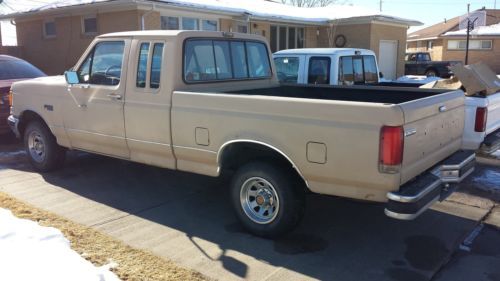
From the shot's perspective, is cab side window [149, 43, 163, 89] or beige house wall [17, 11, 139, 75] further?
beige house wall [17, 11, 139, 75]

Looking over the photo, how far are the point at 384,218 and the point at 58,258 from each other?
3310 mm

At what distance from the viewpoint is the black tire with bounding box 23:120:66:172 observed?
668 cm

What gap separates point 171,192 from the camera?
609cm

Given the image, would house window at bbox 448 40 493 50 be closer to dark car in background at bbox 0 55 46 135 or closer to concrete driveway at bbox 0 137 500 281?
concrete driveway at bbox 0 137 500 281

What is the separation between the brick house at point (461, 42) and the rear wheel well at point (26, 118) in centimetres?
3365

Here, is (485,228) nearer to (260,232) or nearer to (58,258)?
(260,232)

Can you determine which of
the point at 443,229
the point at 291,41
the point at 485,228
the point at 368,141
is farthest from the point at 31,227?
the point at 291,41

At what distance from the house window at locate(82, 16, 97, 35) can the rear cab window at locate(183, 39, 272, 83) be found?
37.4ft

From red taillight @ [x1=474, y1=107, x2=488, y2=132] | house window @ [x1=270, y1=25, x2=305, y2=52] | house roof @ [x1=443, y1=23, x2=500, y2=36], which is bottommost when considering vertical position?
red taillight @ [x1=474, y1=107, x2=488, y2=132]

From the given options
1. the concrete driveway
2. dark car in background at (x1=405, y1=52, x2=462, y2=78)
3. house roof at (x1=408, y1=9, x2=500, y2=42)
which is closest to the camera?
the concrete driveway

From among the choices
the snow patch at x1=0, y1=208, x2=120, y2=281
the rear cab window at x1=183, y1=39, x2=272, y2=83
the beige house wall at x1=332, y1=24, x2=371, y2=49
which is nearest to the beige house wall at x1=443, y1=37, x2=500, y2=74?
the beige house wall at x1=332, y1=24, x2=371, y2=49

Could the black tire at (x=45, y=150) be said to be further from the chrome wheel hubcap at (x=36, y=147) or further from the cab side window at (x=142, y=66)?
the cab side window at (x=142, y=66)

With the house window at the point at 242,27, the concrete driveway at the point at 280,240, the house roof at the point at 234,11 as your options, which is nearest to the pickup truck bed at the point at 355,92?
the concrete driveway at the point at 280,240

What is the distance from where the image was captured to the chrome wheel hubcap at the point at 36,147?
6.85 metres
